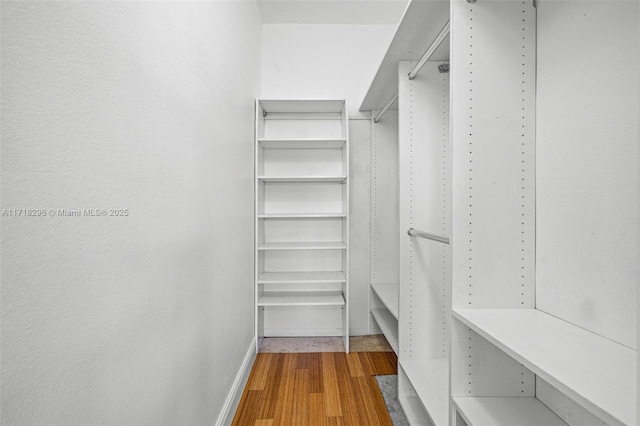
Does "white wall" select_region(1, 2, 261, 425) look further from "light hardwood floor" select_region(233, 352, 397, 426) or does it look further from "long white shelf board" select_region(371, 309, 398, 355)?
"long white shelf board" select_region(371, 309, 398, 355)

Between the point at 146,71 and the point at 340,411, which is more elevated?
the point at 146,71

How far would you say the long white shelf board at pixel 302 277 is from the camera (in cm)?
234

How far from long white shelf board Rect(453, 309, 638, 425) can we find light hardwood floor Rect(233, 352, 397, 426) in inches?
38.0

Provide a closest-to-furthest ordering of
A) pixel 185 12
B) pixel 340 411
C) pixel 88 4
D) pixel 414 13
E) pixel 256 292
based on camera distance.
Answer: pixel 88 4 < pixel 185 12 < pixel 414 13 < pixel 340 411 < pixel 256 292

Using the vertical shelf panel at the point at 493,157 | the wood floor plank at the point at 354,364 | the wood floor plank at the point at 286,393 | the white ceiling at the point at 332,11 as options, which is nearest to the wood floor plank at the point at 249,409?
the wood floor plank at the point at 286,393

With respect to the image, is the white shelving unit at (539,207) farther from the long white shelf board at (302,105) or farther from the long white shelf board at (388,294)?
the long white shelf board at (302,105)

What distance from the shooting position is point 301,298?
8.41ft

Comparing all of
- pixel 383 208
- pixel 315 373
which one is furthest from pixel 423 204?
pixel 315 373

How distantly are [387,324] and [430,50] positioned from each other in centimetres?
182

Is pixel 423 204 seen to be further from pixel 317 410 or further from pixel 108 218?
pixel 108 218

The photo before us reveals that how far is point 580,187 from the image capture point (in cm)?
→ 93

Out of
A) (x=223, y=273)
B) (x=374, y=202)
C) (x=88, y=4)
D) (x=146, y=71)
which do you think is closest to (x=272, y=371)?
(x=223, y=273)

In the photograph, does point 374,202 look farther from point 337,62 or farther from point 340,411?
point 340,411

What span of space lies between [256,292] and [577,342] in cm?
188
